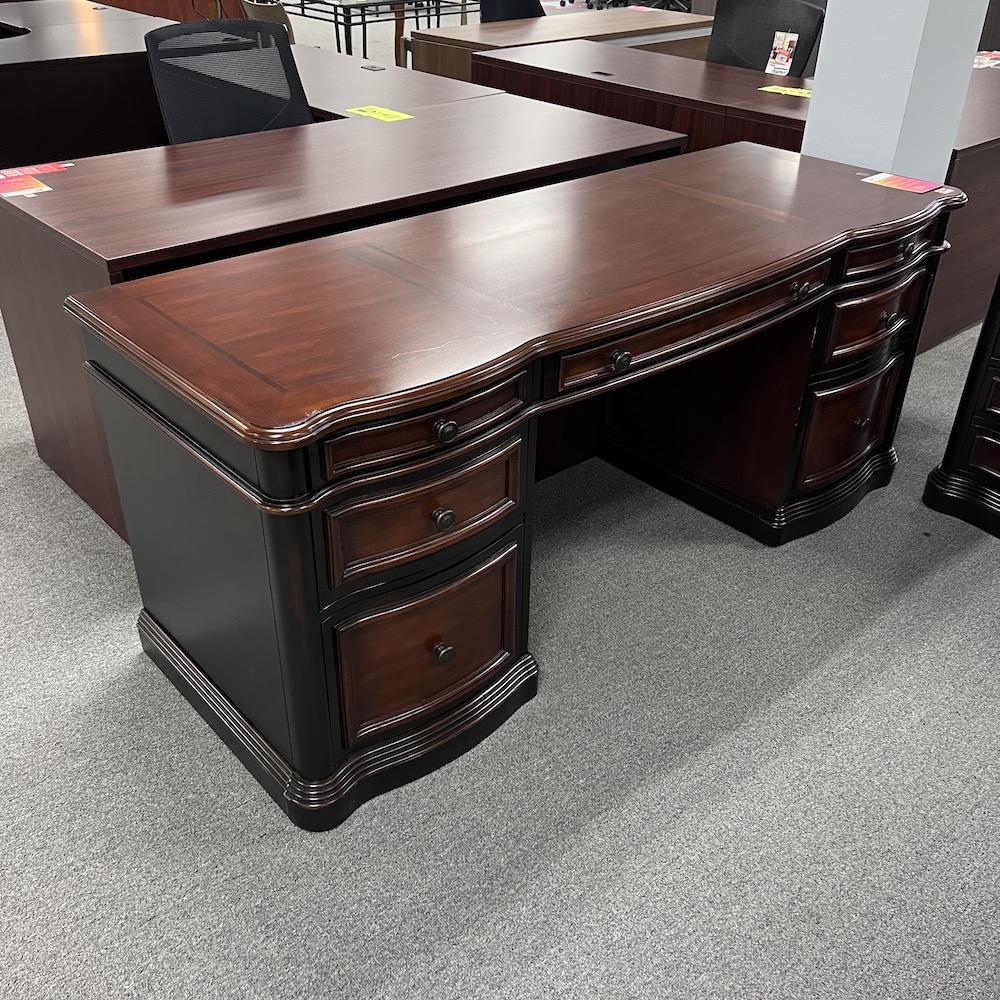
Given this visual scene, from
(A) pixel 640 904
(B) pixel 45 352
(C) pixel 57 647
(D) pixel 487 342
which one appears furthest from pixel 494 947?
(B) pixel 45 352

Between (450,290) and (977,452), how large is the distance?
1521mm

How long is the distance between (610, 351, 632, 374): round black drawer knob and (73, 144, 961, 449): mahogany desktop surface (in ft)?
0.19

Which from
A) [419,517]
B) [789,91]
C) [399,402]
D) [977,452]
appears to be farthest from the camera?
[789,91]

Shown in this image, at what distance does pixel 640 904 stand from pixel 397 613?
1.93 feet

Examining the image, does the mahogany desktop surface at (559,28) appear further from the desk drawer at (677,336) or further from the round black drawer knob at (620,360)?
the round black drawer knob at (620,360)

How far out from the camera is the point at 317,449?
1259 millimetres

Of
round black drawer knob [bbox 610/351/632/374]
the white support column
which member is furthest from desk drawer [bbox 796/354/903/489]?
round black drawer knob [bbox 610/351/632/374]

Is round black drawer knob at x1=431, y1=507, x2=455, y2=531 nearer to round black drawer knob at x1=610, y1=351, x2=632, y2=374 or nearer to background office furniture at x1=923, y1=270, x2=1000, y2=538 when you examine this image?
round black drawer knob at x1=610, y1=351, x2=632, y2=374

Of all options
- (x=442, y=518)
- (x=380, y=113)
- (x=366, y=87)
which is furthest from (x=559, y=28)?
(x=442, y=518)

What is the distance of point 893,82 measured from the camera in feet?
7.22

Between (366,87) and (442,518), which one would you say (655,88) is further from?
(442,518)

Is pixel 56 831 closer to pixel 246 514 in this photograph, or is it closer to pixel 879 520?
pixel 246 514

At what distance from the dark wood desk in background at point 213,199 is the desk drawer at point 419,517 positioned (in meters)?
0.49

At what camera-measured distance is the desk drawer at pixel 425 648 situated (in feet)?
4.94
